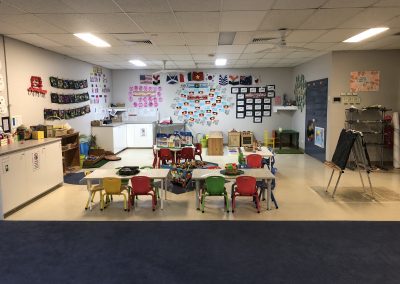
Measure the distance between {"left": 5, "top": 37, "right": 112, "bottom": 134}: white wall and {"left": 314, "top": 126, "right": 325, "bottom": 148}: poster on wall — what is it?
21.2 feet

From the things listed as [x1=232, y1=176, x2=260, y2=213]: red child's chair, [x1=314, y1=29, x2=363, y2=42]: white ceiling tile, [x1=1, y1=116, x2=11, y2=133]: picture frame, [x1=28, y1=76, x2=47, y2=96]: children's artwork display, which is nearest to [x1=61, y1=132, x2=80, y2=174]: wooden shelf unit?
[x1=28, y1=76, x2=47, y2=96]: children's artwork display

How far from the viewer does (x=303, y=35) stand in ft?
19.1

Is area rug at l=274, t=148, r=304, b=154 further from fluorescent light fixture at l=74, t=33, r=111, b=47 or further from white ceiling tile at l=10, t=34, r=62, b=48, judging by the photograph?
white ceiling tile at l=10, t=34, r=62, b=48

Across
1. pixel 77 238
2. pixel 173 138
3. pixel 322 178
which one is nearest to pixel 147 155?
pixel 173 138

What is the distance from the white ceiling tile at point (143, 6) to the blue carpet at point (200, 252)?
282 cm

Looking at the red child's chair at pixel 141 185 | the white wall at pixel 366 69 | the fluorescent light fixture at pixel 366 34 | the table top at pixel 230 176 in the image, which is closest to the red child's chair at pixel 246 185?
the table top at pixel 230 176

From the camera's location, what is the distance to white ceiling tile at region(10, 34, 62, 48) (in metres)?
5.68

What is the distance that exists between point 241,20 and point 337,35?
2.24 m

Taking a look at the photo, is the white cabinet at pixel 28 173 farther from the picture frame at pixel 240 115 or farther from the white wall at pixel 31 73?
the picture frame at pixel 240 115

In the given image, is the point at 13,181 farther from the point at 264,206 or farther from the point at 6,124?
the point at 264,206

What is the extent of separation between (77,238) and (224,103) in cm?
842

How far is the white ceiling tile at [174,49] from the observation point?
6848 millimetres

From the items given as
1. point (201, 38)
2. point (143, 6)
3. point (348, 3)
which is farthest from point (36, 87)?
point (348, 3)

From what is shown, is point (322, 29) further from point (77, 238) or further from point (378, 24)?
point (77, 238)
